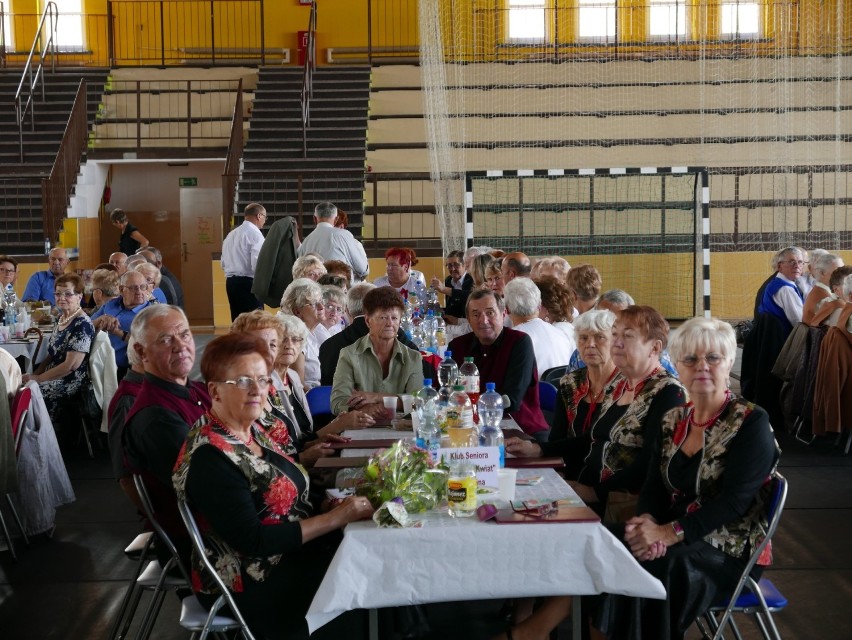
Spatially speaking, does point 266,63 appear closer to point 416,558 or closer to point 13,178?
point 13,178

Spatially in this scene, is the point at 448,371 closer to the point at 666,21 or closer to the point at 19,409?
the point at 19,409

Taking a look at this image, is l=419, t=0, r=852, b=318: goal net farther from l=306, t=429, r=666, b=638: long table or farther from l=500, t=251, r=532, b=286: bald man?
l=306, t=429, r=666, b=638: long table

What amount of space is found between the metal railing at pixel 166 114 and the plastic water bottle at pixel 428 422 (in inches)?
462

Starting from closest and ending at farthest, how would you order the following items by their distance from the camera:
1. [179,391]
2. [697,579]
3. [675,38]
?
[697,579] < [179,391] < [675,38]

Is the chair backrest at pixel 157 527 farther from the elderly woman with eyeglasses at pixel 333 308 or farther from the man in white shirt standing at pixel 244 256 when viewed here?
the man in white shirt standing at pixel 244 256

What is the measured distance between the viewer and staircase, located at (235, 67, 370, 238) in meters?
13.9

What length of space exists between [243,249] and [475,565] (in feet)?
25.6

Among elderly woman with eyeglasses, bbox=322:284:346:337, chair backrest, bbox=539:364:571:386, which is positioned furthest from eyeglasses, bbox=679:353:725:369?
elderly woman with eyeglasses, bbox=322:284:346:337

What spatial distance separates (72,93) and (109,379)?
1078cm

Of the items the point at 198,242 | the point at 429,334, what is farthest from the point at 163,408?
the point at 198,242

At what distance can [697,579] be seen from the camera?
9.31 ft

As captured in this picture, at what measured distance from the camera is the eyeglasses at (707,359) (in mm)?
2951

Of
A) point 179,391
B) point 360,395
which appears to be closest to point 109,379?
point 360,395

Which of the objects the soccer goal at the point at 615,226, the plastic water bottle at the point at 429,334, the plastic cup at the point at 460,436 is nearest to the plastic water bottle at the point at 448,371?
the plastic cup at the point at 460,436
